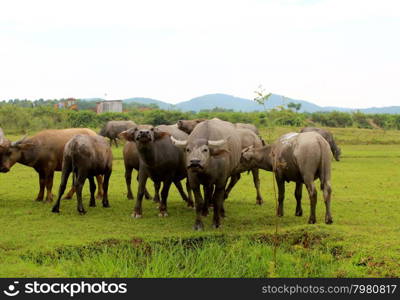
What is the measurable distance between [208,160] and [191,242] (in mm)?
1266

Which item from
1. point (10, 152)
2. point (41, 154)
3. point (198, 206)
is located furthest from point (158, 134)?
point (10, 152)

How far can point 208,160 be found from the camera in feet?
25.3

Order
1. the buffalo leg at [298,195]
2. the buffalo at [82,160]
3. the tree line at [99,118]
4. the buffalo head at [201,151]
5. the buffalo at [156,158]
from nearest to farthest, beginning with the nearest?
the buffalo head at [201,151]
the buffalo at [156,158]
the buffalo at [82,160]
the buffalo leg at [298,195]
the tree line at [99,118]

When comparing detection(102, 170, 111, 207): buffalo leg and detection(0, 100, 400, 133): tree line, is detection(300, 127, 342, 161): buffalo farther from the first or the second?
detection(0, 100, 400, 133): tree line

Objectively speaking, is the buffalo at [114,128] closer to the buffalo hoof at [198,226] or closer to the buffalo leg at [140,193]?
the buffalo leg at [140,193]

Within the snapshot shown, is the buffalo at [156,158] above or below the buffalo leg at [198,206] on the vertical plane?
above

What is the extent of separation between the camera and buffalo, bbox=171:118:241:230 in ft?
24.6

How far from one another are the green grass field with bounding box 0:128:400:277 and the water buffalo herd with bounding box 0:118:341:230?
0.41 m

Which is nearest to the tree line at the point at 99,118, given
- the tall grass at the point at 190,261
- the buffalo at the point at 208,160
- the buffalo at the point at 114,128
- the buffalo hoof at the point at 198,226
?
the buffalo at the point at 114,128

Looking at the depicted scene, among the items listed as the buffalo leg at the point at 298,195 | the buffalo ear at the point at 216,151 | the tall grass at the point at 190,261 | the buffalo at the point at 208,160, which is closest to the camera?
the tall grass at the point at 190,261

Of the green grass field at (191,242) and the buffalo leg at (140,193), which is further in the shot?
the buffalo leg at (140,193)

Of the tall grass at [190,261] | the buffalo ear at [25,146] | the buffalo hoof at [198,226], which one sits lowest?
the tall grass at [190,261]

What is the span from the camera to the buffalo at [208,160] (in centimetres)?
750

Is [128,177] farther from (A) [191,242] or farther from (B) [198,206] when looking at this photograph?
(A) [191,242]
